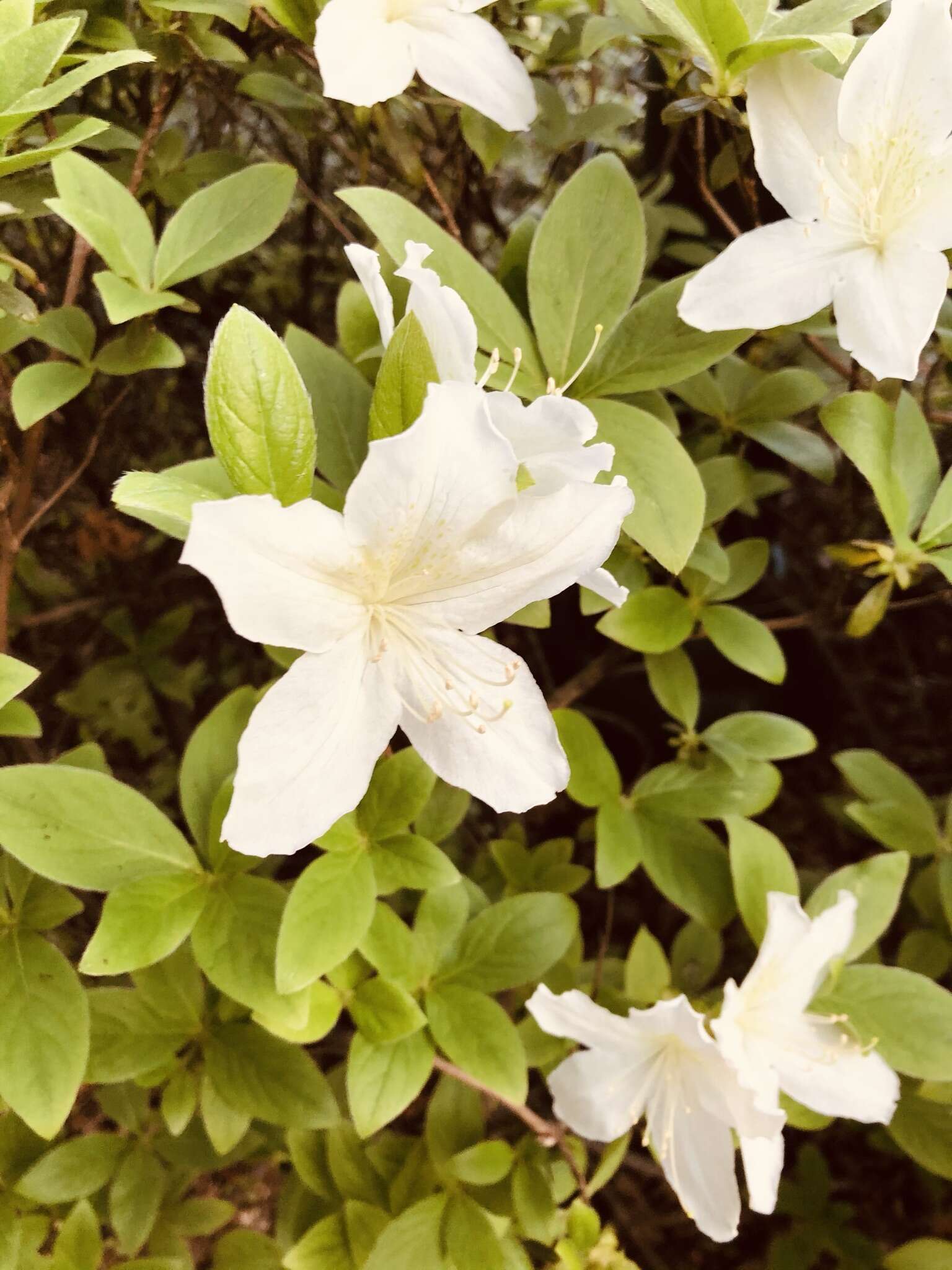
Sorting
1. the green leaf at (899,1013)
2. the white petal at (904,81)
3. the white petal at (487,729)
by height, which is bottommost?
the green leaf at (899,1013)

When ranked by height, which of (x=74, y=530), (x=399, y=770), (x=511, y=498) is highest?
(x=511, y=498)

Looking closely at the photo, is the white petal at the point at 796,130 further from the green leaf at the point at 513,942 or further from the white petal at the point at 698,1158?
the white petal at the point at 698,1158

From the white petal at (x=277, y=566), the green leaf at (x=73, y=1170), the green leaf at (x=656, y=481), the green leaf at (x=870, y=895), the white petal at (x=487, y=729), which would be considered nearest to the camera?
the white petal at (x=277, y=566)

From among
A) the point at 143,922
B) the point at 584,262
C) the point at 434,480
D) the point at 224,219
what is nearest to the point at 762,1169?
the point at 143,922

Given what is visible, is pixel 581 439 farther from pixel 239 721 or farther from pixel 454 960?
pixel 454 960

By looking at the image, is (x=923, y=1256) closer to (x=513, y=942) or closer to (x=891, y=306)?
(x=513, y=942)

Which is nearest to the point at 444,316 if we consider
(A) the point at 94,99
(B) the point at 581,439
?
(B) the point at 581,439


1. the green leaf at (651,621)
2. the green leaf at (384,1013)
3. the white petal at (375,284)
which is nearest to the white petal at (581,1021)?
the green leaf at (384,1013)

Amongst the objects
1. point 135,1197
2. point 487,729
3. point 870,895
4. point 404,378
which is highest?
point 404,378
